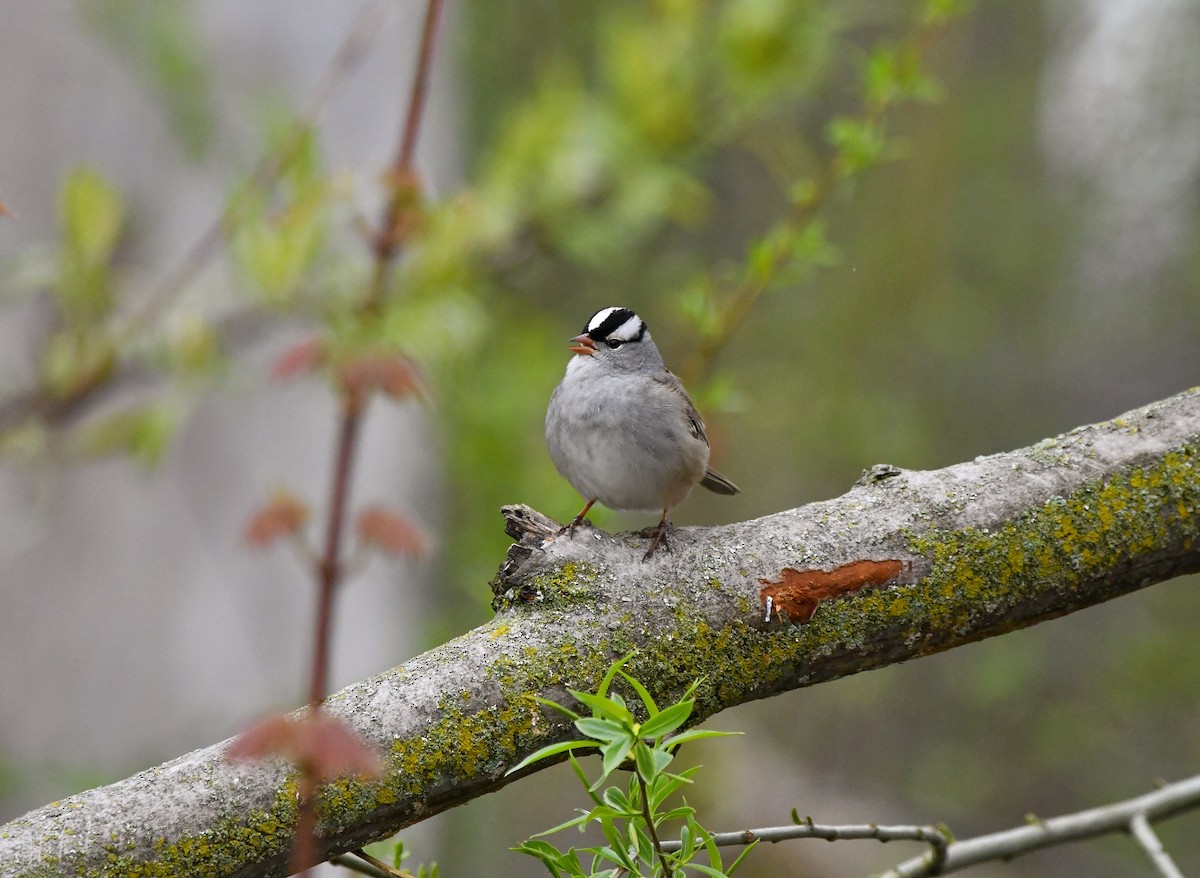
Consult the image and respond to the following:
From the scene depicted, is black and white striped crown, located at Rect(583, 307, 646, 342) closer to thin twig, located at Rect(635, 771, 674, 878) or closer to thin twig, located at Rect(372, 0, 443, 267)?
thin twig, located at Rect(372, 0, 443, 267)

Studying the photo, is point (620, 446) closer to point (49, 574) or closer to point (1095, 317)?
point (49, 574)

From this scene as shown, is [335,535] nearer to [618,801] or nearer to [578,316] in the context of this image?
[618,801]

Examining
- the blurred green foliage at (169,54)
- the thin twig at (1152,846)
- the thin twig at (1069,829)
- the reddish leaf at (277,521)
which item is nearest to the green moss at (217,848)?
the reddish leaf at (277,521)

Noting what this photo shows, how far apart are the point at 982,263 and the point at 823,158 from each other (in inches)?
54.0

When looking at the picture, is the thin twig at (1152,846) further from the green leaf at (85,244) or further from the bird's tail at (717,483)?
the green leaf at (85,244)

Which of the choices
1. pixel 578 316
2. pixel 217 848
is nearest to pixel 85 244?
pixel 217 848

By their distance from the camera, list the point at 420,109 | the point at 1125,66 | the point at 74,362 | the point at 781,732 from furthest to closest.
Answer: the point at 781,732 → the point at 1125,66 → the point at 74,362 → the point at 420,109

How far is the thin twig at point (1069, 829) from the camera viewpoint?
169cm

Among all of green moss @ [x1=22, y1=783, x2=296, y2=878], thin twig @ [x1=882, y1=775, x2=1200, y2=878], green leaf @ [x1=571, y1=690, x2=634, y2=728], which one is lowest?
thin twig @ [x1=882, y1=775, x2=1200, y2=878]

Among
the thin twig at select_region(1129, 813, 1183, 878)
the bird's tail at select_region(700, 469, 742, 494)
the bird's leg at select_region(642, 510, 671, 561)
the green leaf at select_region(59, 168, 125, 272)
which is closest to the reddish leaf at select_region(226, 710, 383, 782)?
the bird's leg at select_region(642, 510, 671, 561)

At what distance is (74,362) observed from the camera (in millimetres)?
2633

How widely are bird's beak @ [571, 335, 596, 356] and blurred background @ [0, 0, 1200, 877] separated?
26 centimetres

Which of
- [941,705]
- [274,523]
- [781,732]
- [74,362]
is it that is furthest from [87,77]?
[941,705]

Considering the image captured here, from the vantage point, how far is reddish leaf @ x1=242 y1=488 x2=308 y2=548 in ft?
3.41
